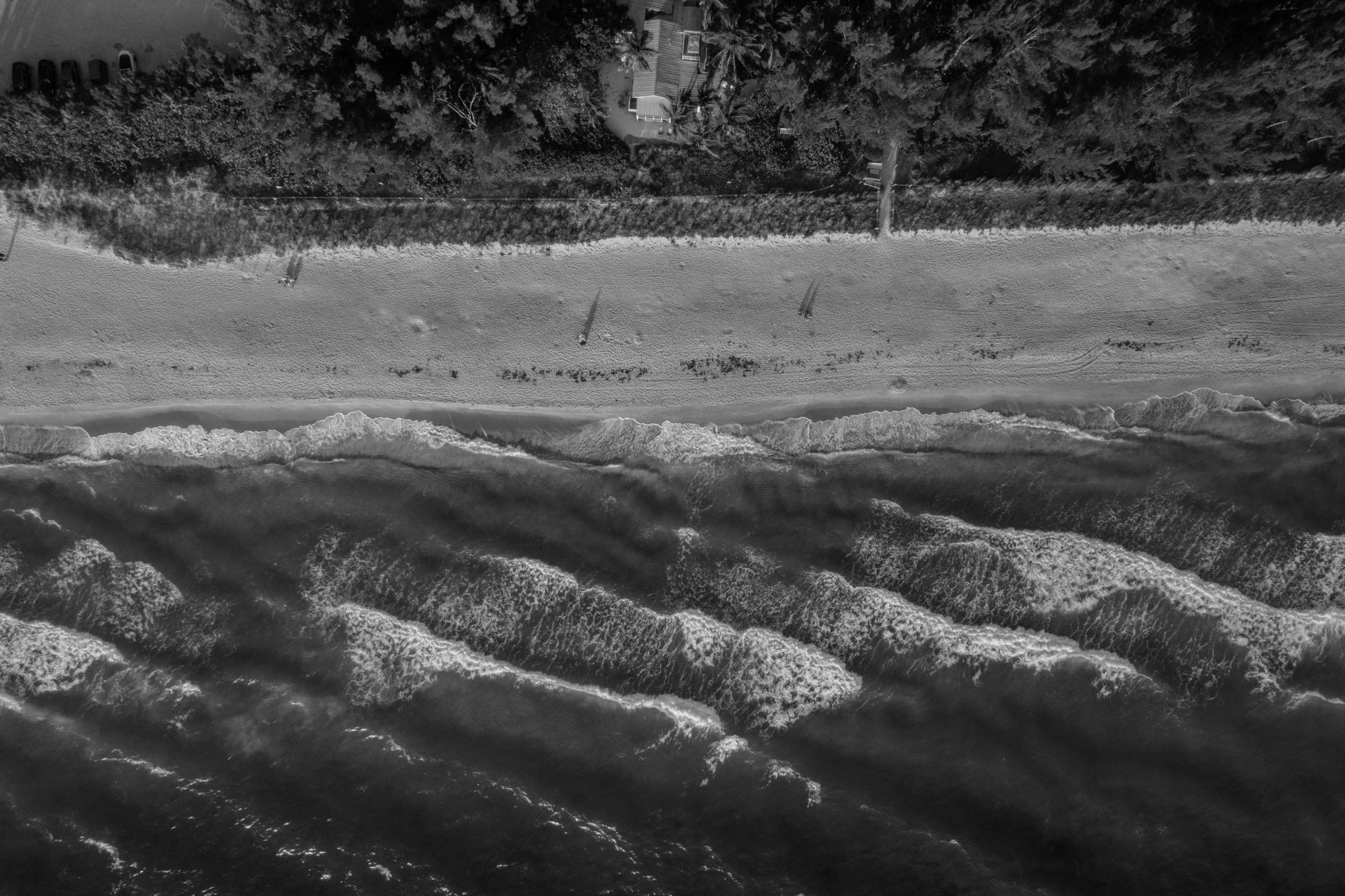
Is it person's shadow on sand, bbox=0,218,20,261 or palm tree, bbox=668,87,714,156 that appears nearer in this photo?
palm tree, bbox=668,87,714,156

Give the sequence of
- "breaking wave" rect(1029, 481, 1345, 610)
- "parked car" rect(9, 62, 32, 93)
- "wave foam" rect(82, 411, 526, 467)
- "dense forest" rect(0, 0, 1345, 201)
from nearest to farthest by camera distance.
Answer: "dense forest" rect(0, 0, 1345, 201)
"parked car" rect(9, 62, 32, 93)
"breaking wave" rect(1029, 481, 1345, 610)
"wave foam" rect(82, 411, 526, 467)

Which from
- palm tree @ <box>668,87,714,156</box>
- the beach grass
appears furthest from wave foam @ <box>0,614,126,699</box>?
palm tree @ <box>668,87,714,156</box>

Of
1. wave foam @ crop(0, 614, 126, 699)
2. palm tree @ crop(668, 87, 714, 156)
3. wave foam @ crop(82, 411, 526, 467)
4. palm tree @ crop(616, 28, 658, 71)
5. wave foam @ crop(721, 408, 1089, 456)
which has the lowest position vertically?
wave foam @ crop(0, 614, 126, 699)

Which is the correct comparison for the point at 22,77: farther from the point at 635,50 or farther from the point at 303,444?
the point at 635,50

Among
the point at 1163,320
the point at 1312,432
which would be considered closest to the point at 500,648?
the point at 1163,320

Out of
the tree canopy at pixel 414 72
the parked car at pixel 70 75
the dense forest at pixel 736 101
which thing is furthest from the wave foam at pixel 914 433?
the parked car at pixel 70 75

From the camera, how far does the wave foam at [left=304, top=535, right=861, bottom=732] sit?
18.9 meters

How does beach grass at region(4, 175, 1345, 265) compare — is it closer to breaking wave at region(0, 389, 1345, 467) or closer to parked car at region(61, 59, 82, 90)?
parked car at region(61, 59, 82, 90)

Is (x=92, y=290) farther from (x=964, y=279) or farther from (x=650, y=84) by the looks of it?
(x=964, y=279)

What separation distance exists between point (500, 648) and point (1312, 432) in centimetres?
2289

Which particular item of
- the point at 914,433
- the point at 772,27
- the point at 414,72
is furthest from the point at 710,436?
the point at 414,72

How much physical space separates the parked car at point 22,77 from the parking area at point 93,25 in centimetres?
32

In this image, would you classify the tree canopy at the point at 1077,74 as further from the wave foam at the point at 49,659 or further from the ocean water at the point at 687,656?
the wave foam at the point at 49,659

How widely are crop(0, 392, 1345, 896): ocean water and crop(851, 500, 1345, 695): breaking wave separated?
0.28 ft
